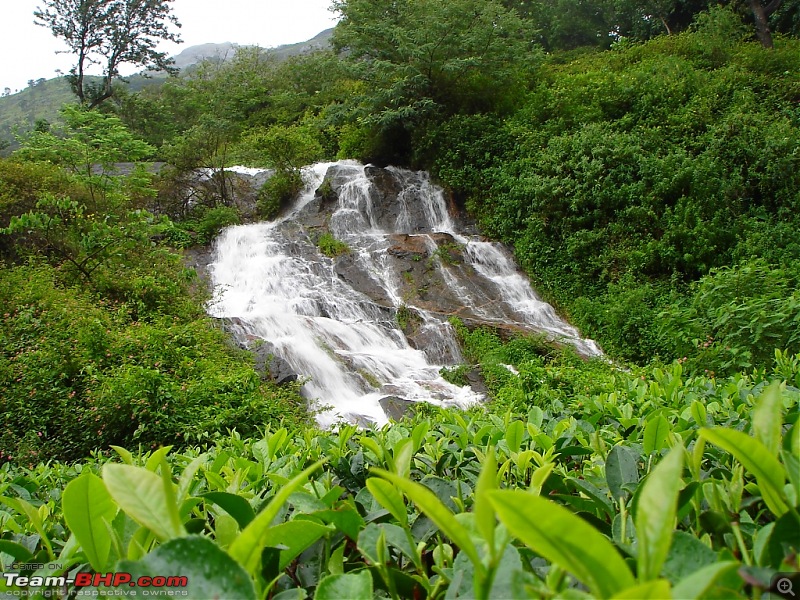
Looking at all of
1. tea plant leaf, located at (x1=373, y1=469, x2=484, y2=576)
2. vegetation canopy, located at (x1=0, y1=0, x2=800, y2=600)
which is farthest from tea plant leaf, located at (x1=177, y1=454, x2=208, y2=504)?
tea plant leaf, located at (x1=373, y1=469, x2=484, y2=576)

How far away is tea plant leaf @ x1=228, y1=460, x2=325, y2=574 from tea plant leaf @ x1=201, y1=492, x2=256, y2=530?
0.22 meters

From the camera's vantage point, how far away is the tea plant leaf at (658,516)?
0.42 metres

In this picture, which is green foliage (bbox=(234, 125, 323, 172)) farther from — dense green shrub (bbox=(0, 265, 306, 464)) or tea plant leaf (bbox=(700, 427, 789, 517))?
tea plant leaf (bbox=(700, 427, 789, 517))

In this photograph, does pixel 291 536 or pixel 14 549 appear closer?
pixel 291 536

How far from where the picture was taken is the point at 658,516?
42 cm

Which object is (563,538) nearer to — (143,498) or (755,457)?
(755,457)

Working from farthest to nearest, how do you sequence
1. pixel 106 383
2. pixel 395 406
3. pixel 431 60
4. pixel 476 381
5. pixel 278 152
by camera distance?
pixel 278 152, pixel 431 60, pixel 476 381, pixel 395 406, pixel 106 383

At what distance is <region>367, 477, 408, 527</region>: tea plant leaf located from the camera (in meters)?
0.67

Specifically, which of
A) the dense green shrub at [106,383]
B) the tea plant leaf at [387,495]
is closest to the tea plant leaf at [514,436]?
the tea plant leaf at [387,495]

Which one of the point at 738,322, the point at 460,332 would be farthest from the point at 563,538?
the point at 460,332

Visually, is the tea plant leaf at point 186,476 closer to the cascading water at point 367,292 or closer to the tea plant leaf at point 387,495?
the tea plant leaf at point 387,495

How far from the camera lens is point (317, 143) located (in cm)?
1591

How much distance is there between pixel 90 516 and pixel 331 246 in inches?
429

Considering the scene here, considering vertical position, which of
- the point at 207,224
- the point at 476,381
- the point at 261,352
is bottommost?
the point at 476,381
